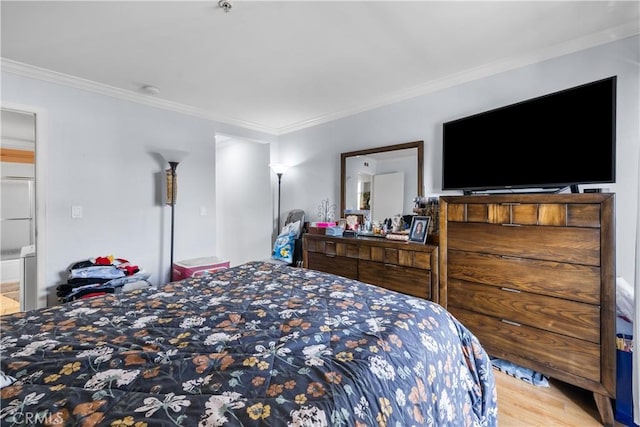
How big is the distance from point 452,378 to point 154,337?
116 centimetres

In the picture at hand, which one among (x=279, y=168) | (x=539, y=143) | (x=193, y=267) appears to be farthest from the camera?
(x=279, y=168)

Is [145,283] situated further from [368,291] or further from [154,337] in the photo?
[368,291]

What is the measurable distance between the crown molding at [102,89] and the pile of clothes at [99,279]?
1.68 m

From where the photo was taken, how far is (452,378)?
3.72 feet

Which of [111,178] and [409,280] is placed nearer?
[409,280]

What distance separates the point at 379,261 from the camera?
2.65 meters

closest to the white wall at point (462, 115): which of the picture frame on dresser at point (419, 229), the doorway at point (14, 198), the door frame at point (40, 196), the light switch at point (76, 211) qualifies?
the picture frame on dresser at point (419, 229)

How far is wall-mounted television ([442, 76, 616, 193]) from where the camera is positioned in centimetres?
174

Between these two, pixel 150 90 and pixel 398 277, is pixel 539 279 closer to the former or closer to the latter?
pixel 398 277

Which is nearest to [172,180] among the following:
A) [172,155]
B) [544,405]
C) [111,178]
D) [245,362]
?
[172,155]

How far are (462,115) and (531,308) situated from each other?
1700 millimetres

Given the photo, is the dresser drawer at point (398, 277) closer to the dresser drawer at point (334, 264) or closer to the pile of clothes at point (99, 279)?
the dresser drawer at point (334, 264)

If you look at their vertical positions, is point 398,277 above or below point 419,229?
below

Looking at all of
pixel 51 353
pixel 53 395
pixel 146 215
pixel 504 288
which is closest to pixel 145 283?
pixel 146 215
